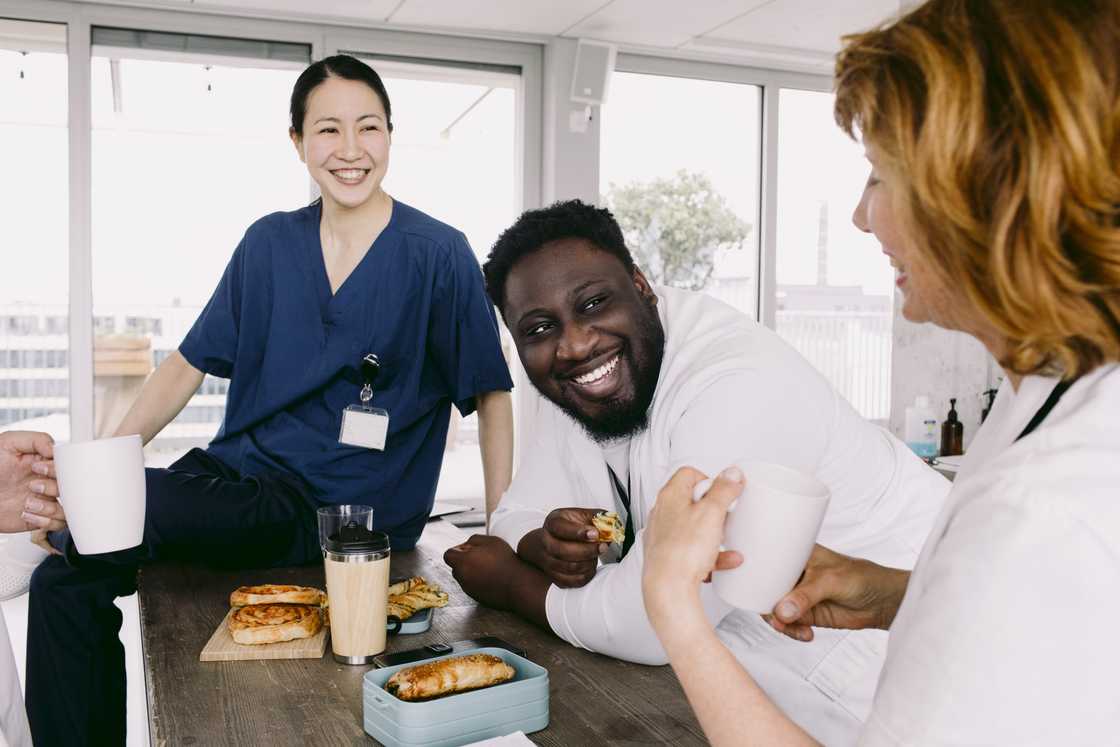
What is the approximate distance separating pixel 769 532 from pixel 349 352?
129 cm

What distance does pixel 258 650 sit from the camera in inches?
48.1

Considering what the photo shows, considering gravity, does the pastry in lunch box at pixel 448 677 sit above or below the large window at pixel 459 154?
below

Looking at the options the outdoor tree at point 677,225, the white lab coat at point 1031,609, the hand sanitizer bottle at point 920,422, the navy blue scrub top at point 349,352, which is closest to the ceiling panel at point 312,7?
the outdoor tree at point 677,225

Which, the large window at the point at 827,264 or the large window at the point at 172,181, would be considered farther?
the large window at the point at 827,264

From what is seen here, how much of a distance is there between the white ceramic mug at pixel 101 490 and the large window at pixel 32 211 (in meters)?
2.91

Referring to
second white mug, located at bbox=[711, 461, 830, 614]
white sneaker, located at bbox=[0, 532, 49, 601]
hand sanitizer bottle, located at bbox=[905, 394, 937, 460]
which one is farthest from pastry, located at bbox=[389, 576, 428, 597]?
hand sanitizer bottle, located at bbox=[905, 394, 937, 460]

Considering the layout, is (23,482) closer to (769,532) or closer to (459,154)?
(769,532)

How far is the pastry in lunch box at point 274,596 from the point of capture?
1.32 metres

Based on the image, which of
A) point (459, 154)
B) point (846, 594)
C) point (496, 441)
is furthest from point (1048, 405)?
point (459, 154)

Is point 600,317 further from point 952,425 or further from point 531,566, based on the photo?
point 952,425

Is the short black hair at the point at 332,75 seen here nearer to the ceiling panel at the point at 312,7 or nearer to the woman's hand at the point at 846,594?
A: the woman's hand at the point at 846,594

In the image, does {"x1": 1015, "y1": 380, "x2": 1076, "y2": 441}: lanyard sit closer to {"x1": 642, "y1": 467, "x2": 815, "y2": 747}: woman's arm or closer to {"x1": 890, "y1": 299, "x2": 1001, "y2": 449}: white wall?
{"x1": 642, "y1": 467, "x2": 815, "y2": 747}: woman's arm

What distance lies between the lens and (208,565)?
1.71m

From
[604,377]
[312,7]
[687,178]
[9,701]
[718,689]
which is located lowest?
[9,701]
